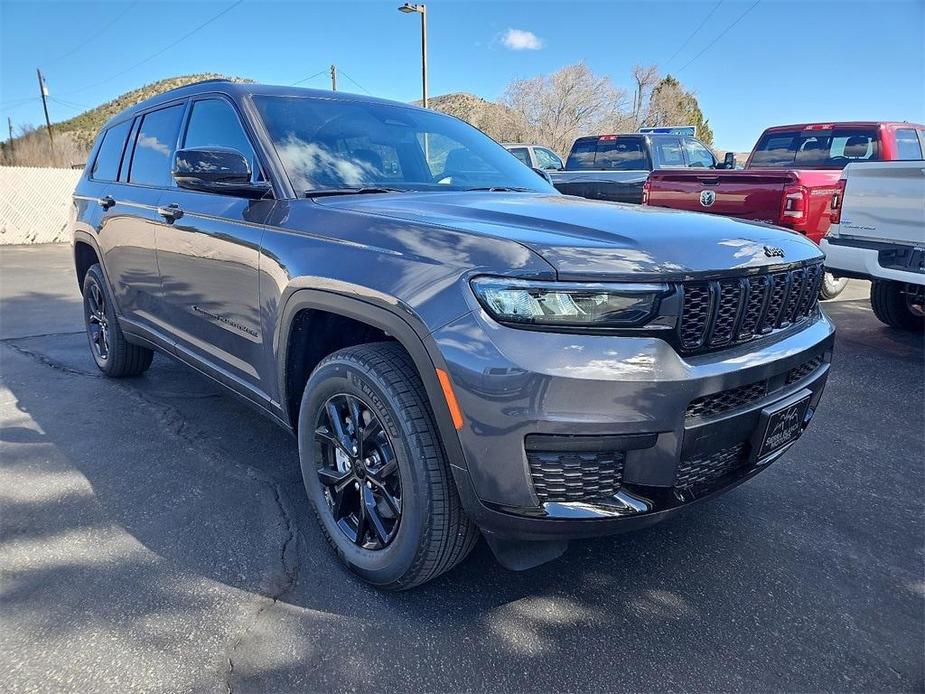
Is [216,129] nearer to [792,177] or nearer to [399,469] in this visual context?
[399,469]

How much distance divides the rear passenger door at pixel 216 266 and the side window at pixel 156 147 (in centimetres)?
19

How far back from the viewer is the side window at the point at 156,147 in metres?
3.51

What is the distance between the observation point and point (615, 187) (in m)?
10.1

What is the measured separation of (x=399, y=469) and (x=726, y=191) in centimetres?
597

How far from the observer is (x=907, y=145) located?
7.97m

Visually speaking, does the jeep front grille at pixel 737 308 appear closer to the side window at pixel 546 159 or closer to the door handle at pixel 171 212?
the door handle at pixel 171 212

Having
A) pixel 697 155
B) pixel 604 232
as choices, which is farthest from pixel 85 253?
pixel 697 155

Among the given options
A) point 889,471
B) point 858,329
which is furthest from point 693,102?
point 889,471

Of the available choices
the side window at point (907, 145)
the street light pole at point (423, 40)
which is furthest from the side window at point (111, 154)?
the street light pole at point (423, 40)

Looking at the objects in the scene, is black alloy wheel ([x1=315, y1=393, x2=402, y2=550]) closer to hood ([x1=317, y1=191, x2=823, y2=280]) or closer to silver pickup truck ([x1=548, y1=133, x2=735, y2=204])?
hood ([x1=317, y1=191, x2=823, y2=280])

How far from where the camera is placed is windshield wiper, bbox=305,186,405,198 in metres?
2.55

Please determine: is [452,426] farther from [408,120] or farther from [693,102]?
[693,102]

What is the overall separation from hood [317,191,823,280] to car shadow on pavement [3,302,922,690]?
1.20 m

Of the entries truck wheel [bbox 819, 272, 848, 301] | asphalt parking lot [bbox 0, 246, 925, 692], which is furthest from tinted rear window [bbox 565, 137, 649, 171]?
asphalt parking lot [bbox 0, 246, 925, 692]
